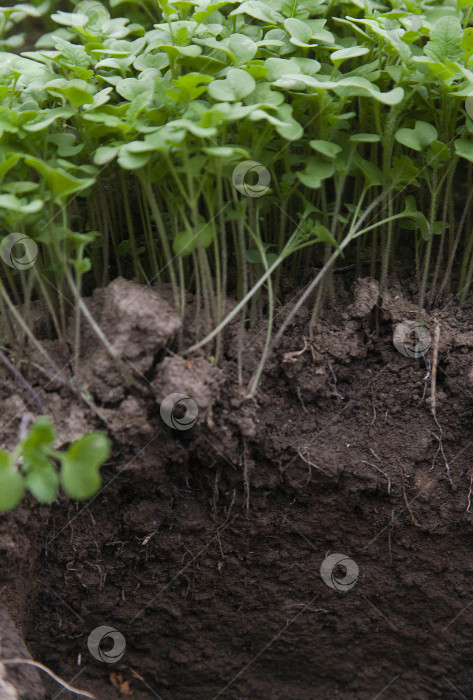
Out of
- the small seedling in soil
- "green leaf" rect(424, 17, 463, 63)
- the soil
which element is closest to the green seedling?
"green leaf" rect(424, 17, 463, 63)

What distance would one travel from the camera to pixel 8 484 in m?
0.81

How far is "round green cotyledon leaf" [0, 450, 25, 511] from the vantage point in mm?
811

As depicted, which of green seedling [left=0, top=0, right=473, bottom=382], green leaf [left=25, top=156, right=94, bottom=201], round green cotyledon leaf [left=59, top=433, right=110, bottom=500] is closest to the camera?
round green cotyledon leaf [left=59, top=433, right=110, bottom=500]

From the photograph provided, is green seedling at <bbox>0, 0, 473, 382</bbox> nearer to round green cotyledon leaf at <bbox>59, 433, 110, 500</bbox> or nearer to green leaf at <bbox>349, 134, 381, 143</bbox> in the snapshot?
green leaf at <bbox>349, 134, 381, 143</bbox>

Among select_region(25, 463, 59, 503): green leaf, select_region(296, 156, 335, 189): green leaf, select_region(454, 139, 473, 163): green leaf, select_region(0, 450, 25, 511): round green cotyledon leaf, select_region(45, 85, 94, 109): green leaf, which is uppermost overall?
select_region(45, 85, 94, 109): green leaf

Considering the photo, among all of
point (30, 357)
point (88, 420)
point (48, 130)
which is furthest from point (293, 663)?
point (48, 130)

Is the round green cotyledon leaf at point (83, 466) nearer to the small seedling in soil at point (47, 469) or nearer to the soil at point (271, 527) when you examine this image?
the small seedling in soil at point (47, 469)

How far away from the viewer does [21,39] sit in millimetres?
1557

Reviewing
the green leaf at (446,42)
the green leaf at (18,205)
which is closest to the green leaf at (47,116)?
the green leaf at (18,205)

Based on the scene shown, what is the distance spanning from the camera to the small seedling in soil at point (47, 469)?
0.81m

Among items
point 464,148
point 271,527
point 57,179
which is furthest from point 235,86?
point 271,527

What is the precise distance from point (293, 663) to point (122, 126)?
1.27 m

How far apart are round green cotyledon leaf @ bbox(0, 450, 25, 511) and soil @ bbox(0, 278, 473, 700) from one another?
0.33 metres

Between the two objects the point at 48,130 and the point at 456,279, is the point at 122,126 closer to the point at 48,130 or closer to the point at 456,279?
the point at 48,130
